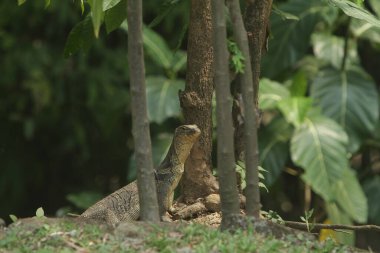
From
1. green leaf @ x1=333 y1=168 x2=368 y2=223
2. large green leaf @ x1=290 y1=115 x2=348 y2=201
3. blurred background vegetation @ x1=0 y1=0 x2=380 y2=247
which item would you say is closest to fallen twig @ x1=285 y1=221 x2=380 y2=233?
large green leaf @ x1=290 y1=115 x2=348 y2=201

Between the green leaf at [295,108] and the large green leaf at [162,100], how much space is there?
1.04m

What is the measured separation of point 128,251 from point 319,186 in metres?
3.58

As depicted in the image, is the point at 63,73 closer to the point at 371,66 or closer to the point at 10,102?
the point at 10,102

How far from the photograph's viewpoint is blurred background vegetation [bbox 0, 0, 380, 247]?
802 centimetres

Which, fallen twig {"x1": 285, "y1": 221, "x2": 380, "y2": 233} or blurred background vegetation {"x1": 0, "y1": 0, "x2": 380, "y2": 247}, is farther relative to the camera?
blurred background vegetation {"x1": 0, "y1": 0, "x2": 380, "y2": 247}

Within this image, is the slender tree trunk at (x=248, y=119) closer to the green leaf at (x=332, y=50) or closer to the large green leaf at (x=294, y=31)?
the large green leaf at (x=294, y=31)

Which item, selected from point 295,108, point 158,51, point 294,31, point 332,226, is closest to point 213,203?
point 332,226

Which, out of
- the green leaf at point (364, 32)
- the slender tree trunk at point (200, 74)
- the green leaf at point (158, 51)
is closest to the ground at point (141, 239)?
the slender tree trunk at point (200, 74)

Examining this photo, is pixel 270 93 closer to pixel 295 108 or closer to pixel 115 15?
pixel 295 108

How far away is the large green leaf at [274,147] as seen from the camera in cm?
798

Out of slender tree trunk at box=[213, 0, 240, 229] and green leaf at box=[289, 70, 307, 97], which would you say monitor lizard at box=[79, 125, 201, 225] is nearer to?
slender tree trunk at box=[213, 0, 240, 229]

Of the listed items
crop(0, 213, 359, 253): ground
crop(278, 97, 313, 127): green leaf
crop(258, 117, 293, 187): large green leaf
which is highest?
crop(278, 97, 313, 127): green leaf

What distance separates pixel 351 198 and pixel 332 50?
1712mm

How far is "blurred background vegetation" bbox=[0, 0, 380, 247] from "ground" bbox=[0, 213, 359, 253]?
130 inches
